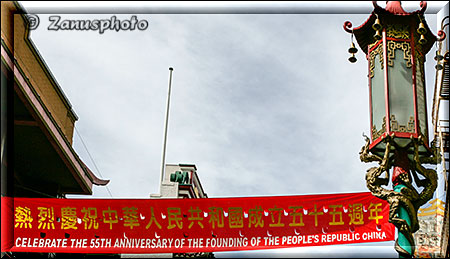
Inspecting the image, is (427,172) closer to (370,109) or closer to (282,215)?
(370,109)

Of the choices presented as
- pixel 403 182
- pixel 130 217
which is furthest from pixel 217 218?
pixel 403 182

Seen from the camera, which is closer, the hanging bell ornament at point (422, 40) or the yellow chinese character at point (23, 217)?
the hanging bell ornament at point (422, 40)

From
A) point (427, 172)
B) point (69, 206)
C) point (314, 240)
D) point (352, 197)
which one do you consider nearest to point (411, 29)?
point (427, 172)

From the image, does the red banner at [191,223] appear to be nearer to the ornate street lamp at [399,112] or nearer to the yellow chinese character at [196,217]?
the yellow chinese character at [196,217]

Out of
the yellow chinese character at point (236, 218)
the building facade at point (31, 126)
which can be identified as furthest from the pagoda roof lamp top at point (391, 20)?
the building facade at point (31, 126)

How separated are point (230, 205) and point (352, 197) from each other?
2203 mm

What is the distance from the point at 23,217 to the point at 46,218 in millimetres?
430

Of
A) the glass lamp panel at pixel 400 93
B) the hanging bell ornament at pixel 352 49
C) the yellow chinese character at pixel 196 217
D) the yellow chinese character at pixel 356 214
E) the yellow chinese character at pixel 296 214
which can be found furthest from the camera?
the yellow chinese character at pixel 196 217

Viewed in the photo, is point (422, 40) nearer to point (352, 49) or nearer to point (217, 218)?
point (352, 49)

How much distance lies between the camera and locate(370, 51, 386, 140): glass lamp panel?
7.84 m

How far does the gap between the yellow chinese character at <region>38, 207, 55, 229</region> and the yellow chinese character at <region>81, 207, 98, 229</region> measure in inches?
24.2

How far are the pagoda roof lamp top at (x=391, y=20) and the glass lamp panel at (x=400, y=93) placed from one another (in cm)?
44

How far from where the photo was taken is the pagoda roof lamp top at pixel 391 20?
8087 millimetres

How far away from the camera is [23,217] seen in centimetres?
1155
